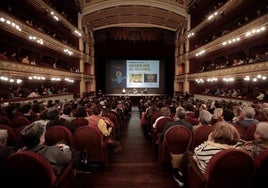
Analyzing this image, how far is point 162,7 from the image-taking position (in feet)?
59.7

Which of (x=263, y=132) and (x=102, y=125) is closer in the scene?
(x=263, y=132)

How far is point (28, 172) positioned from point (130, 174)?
7.23 ft

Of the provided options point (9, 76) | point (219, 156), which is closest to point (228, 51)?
point (9, 76)

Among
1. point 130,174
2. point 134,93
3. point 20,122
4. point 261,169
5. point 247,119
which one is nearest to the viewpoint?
point 261,169

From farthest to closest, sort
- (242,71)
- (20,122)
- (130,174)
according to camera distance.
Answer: (242,71)
(20,122)
(130,174)

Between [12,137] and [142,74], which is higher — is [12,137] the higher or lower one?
the lower one

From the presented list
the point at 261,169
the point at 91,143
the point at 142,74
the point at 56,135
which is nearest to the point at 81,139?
the point at 91,143

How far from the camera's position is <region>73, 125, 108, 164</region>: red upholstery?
3.67 metres

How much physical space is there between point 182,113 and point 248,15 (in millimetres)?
12372

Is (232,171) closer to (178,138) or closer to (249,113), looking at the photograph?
(178,138)

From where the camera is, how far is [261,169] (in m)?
2.22

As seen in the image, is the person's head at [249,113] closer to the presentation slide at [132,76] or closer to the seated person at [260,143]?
the seated person at [260,143]

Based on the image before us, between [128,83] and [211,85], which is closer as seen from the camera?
[211,85]

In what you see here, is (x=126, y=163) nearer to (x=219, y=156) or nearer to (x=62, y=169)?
(x=62, y=169)
